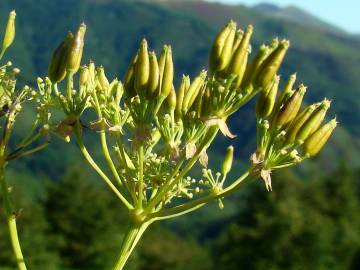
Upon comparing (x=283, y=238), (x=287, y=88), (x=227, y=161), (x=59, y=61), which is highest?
(x=287, y=88)

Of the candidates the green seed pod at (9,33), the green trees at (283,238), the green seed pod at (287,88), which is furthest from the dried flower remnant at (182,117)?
the green trees at (283,238)

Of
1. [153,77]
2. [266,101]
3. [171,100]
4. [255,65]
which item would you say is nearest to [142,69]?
[153,77]

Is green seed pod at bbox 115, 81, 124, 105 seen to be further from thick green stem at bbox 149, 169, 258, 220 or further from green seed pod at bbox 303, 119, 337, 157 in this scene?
green seed pod at bbox 303, 119, 337, 157

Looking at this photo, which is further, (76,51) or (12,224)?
(76,51)

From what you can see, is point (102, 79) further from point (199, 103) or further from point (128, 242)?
point (128, 242)

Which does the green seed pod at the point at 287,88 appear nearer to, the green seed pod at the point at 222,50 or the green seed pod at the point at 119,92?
the green seed pod at the point at 222,50

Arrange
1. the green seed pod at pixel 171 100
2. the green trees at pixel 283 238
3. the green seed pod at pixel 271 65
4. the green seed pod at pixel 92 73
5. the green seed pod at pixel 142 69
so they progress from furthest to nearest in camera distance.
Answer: the green trees at pixel 283 238 < the green seed pod at pixel 92 73 < the green seed pod at pixel 171 100 < the green seed pod at pixel 142 69 < the green seed pod at pixel 271 65
